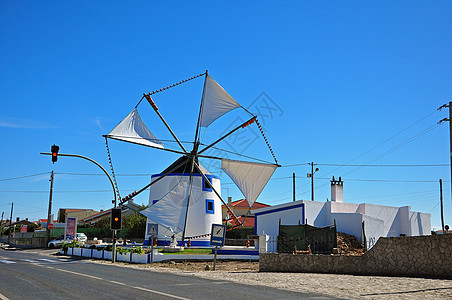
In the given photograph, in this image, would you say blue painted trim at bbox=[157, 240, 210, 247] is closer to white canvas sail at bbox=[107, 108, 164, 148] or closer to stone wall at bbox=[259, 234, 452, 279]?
white canvas sail at bbox=[107, 108, 164, 148]

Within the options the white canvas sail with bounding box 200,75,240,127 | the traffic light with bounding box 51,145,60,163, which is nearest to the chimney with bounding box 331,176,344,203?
the white canvas sail with bounding box 200,75,240,127

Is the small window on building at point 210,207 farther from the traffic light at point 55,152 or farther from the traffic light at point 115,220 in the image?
the traffic light at point 55,152

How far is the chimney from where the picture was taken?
115 ft

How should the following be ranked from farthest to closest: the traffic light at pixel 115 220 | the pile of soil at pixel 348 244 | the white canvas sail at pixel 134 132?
1. the white canvas sail at pixel 134 132
2. the traffic light at pixel 115 220
3. the pile of soil at pixel 348 244

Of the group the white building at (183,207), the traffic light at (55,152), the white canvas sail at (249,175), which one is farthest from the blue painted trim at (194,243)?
the traffic light at (55,152)

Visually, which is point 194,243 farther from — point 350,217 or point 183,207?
point 350,217

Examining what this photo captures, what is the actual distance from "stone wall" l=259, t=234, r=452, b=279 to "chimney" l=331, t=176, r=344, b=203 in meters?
15.1

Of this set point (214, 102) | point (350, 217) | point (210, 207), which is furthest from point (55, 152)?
point (210, 207)

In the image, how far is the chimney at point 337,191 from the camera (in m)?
35.1

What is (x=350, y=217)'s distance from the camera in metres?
30.9

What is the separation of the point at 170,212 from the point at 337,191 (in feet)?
43.9

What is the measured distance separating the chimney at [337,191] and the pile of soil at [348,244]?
5.39m

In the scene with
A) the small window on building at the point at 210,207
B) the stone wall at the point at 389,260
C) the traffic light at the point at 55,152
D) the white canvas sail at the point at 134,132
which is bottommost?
the stone wall at the point at 389,260

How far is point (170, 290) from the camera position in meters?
13.1
